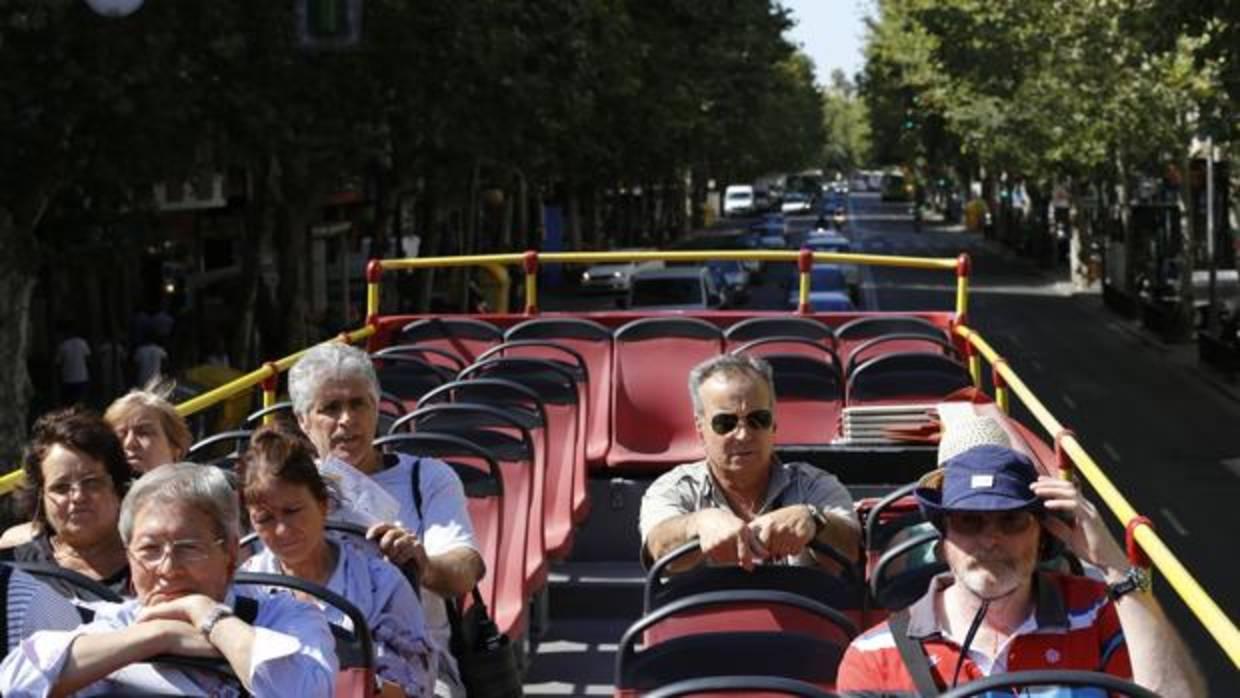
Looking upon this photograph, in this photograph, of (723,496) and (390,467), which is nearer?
(723,496)

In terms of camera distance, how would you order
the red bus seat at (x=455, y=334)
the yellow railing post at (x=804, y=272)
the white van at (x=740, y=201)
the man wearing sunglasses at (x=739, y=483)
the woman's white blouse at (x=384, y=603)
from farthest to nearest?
the white van at (x=740, y=201) → the yellow railing post at (x=804, y=272) → the red bus seat at (x=455, y=334) → the man wearing sunglasses at (x=739, y=483) → the woman's white blouse at (x=384, y=603)

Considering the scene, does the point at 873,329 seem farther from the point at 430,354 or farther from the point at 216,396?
the point at 216,396

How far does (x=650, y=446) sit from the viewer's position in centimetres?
1262

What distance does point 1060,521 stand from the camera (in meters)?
5.26

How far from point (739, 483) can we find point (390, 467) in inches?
47.5

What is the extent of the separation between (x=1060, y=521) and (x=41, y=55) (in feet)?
59.4

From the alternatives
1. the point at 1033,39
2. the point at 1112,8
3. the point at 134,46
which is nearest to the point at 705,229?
the point at 1033,39

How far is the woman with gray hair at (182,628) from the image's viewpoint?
16.0 ft

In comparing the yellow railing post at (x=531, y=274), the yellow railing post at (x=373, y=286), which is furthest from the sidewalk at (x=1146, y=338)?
the yellow railing post at (x=373, y=286)

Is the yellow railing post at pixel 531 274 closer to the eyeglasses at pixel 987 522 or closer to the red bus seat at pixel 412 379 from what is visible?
the red bus seat at pixel 412 379

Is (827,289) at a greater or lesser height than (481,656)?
lesser

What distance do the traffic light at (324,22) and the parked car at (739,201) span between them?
387 feet

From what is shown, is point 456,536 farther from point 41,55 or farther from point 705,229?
point 705,229

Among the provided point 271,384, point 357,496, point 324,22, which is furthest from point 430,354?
point 357,496
